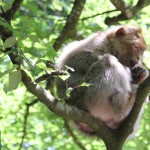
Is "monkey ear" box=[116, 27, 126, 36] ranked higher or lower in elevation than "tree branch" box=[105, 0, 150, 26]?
higher

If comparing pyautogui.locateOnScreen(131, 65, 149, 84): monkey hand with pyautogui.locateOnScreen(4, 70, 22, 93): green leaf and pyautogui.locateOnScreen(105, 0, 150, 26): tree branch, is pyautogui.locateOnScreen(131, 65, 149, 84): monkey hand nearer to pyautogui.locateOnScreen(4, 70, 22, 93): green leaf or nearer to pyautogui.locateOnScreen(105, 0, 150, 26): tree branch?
pyautogui.locateOnScreen(105, 0, 150, 26): tree branch

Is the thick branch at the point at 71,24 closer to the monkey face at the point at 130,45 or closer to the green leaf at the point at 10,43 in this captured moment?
the monkey face at the point at 130,45

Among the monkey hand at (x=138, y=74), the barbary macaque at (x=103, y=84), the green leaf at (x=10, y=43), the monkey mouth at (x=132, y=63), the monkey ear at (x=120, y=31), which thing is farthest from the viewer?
the monkey ear at (x=120, y=31)

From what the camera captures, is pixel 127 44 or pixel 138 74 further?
pixel 127 44

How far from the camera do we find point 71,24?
7047 mm

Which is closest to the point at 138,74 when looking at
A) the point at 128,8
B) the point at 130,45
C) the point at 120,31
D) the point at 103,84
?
the point at 103,84

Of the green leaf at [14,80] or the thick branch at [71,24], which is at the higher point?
the green leaf at [14,80]

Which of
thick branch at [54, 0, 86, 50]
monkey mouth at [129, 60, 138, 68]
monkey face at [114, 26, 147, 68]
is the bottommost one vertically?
thick branch at [54, 0, 86, 50]

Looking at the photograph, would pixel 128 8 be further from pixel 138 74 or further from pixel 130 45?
pixel 138 74

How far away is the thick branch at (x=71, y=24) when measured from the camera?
6.93 meters

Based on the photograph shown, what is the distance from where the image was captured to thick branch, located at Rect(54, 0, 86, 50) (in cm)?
693

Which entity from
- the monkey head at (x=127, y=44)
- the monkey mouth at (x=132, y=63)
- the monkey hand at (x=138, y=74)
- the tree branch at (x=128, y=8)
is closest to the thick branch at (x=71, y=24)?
the tree branch at (x=128, y=8)

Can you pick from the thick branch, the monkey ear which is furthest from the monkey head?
the thick branch

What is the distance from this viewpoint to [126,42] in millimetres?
5754
